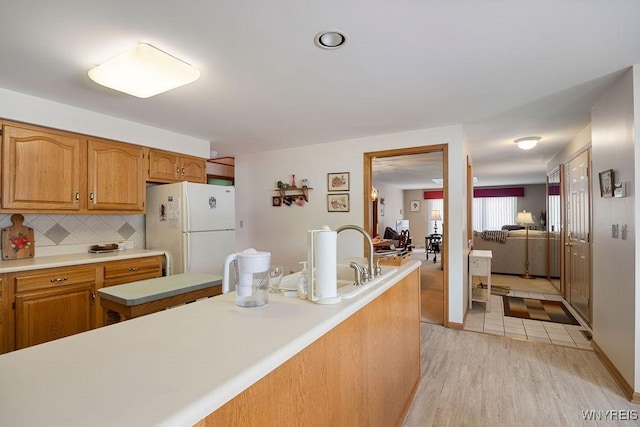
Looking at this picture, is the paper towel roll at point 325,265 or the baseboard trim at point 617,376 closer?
the paper towel roll at point 325,265

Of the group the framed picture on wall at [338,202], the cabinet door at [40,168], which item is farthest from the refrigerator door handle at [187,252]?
the framed picture on wall at [338,202]

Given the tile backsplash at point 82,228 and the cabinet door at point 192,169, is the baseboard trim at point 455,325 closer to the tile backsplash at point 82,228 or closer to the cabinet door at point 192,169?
the cabinet door at point 192,169

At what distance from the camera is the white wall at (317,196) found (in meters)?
3.36

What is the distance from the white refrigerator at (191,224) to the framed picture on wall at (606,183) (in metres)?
3.47

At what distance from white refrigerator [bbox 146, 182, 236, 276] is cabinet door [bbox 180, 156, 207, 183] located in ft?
1.01

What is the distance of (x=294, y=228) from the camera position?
4453 millimetres

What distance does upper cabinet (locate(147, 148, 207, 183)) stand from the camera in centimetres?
337

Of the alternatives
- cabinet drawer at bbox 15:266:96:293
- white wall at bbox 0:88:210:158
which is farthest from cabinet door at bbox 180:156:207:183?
cabinet drawer at bbox 15:266:96:293

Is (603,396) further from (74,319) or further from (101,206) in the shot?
(101,206)

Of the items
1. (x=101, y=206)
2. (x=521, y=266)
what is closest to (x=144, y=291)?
(x=101, y=206)

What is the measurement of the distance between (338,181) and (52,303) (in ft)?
9.89

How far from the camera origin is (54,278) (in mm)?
2410

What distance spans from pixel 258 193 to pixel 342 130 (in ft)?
5.93

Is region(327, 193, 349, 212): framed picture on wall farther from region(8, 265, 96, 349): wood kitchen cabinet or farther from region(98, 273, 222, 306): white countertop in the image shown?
region(8, 265, 96, 349): wood kitchen cabinet
